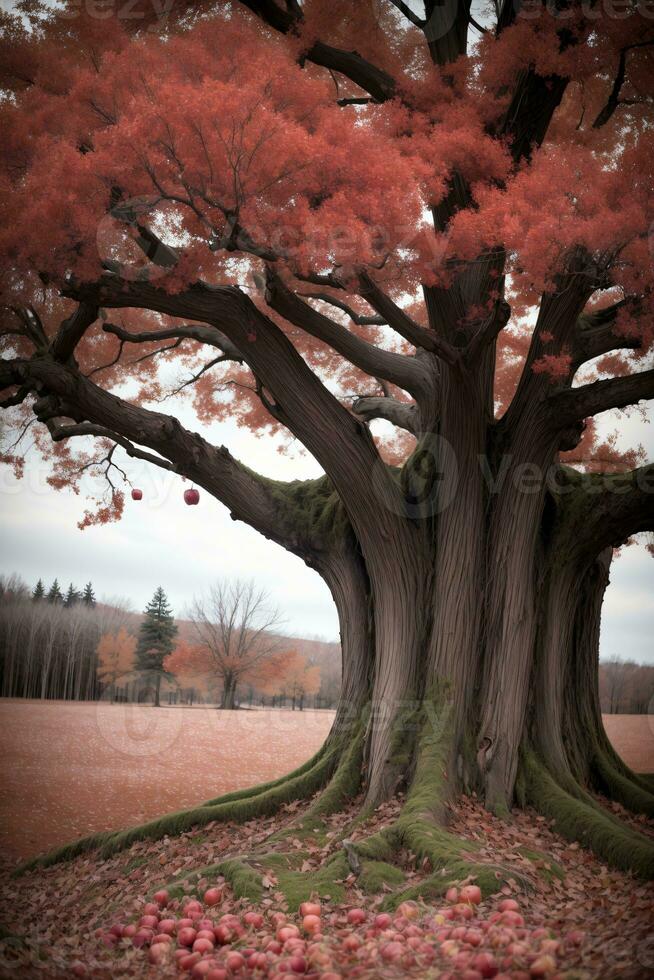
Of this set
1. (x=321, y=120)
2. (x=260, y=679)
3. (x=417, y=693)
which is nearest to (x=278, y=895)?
(x=417, y=693)

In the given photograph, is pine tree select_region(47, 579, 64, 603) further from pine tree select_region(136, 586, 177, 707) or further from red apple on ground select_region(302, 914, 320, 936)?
red apple on ground select_region(302, 914, 320, 936)

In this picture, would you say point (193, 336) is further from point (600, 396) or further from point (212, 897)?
point (212, 897)

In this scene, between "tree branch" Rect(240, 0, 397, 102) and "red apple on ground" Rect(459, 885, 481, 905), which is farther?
"tree branch" Rect(240, 0, 397, 102)

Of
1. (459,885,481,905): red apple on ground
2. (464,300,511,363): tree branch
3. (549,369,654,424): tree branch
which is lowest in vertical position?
(459,885,481,905): red apple on ground

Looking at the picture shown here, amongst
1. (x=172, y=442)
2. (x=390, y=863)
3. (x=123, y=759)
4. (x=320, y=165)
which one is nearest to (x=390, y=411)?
(x=172, y=442)

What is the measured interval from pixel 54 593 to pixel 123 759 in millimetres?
11195

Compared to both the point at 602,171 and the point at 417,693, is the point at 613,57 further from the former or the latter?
the point at 417,693

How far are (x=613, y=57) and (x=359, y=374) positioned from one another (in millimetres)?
4274

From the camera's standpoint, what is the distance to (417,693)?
5.71m

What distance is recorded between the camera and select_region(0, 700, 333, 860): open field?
9484mm

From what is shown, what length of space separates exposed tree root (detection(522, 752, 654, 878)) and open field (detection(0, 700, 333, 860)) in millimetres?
5247

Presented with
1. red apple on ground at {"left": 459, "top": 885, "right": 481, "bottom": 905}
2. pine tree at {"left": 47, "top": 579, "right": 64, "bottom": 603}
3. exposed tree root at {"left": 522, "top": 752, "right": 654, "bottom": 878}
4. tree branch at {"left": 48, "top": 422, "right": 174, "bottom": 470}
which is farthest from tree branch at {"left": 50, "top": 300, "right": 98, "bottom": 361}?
pine tree at {"left": 47, "top": 579, "right": 64, "bottom": 603}

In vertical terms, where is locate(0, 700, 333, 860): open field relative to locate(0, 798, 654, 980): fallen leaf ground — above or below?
below

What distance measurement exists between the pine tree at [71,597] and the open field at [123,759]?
506cm
